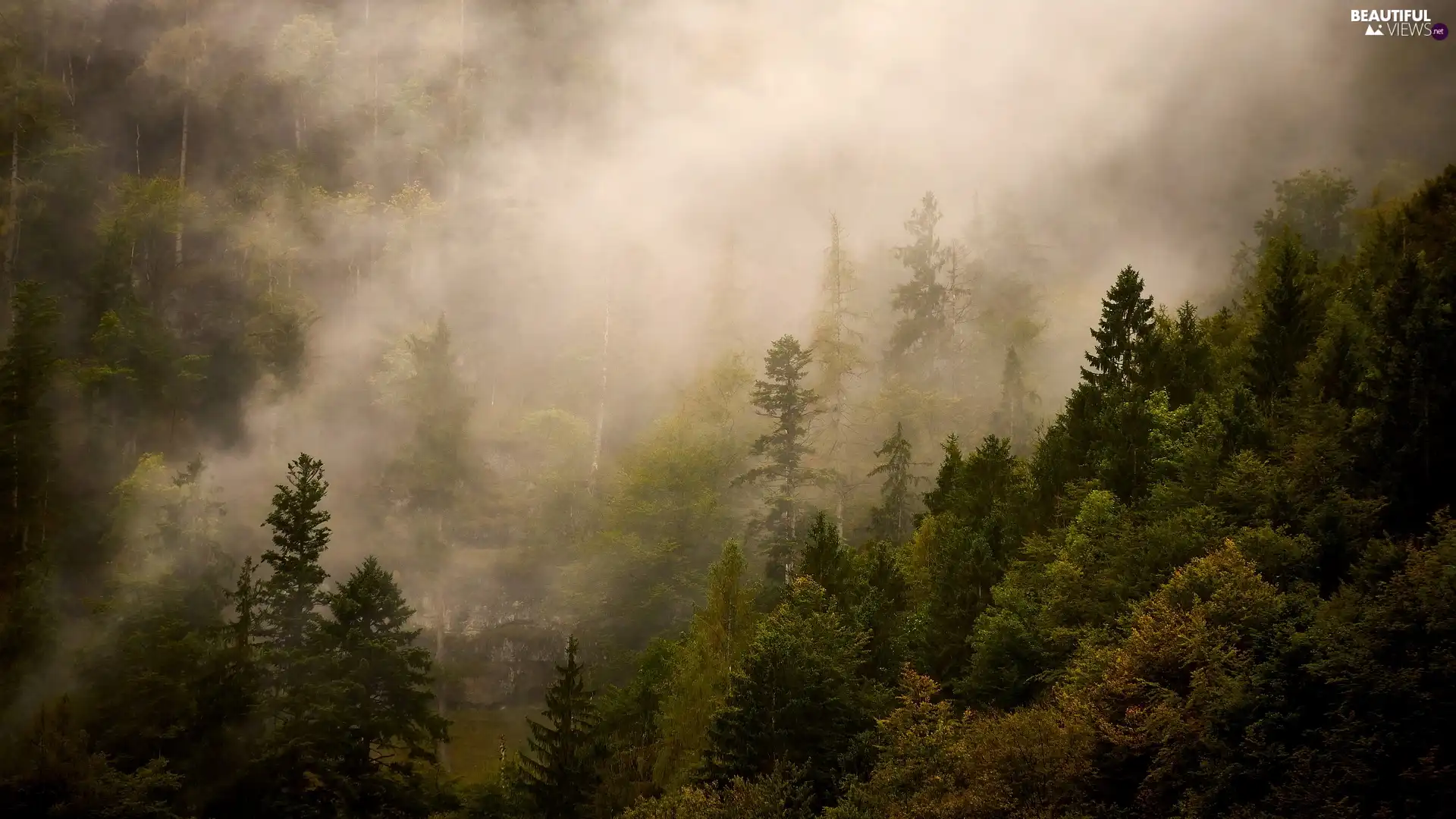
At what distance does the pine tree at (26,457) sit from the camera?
6044 cm

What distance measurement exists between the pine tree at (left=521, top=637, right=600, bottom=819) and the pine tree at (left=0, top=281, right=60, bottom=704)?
3403 centimetres

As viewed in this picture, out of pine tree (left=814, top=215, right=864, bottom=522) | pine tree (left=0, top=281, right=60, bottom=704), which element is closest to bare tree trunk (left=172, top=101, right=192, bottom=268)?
pine tree (left=0, top=281, right=60, bottom=704)

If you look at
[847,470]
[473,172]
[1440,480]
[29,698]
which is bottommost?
[29,698]

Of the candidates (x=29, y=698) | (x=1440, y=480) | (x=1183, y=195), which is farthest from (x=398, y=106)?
(x=1440, y=480)

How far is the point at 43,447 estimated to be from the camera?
66812mm

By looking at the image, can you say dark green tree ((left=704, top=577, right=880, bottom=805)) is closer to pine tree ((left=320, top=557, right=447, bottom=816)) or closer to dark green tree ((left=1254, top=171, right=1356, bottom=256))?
pine tree ((left=320, top=557, right=447, bottom=816))

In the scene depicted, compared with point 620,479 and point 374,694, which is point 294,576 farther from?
point 620,479

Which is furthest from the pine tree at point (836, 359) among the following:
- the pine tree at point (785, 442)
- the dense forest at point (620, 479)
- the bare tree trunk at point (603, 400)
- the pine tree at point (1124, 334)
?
the pine tree at point (1124, 334)

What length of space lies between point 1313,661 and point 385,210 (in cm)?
9513

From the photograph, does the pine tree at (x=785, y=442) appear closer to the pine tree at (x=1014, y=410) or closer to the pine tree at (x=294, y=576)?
the pine tree at (x=1014, y=410)

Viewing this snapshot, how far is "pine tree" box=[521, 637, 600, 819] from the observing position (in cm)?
3972

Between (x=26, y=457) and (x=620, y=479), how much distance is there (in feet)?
128

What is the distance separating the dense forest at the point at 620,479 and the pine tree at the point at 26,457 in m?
0.47

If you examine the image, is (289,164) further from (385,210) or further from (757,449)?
(757,449)
